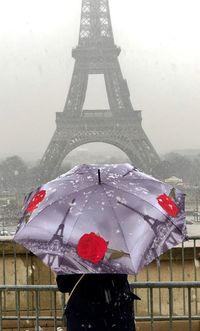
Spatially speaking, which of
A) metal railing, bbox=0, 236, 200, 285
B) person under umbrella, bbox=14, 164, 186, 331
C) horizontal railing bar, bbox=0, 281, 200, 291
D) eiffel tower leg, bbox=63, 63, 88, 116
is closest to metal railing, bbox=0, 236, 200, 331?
metal railing, bbox=0, 236, 200, 285

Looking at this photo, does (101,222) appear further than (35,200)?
No

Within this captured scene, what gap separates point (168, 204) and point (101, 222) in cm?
33

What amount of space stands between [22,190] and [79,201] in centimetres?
5117

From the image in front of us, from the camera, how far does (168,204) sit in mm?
2129

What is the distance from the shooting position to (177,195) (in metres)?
2.25

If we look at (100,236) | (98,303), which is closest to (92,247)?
(100,236)

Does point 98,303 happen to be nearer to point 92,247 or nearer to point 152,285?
point 92,247

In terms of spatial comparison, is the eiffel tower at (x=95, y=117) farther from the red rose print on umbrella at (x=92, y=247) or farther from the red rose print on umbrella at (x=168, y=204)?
Answer: the red rose print on umbrella at (x=92, y=247)

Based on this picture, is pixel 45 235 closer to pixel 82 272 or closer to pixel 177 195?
pixel 82 272

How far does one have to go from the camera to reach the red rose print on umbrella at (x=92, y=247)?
1865mm

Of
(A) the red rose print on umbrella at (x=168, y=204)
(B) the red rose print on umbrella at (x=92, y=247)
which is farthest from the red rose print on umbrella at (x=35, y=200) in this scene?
(A) the red rose print on umbrella at (x=168, y=204)

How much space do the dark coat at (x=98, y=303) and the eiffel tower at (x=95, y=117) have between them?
31042 mm

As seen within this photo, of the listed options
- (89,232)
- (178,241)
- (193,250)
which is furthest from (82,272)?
(193,250)

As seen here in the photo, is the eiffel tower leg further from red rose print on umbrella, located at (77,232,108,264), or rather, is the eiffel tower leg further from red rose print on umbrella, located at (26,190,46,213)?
red rose print on umbrella, located at (77,232,108,264)
